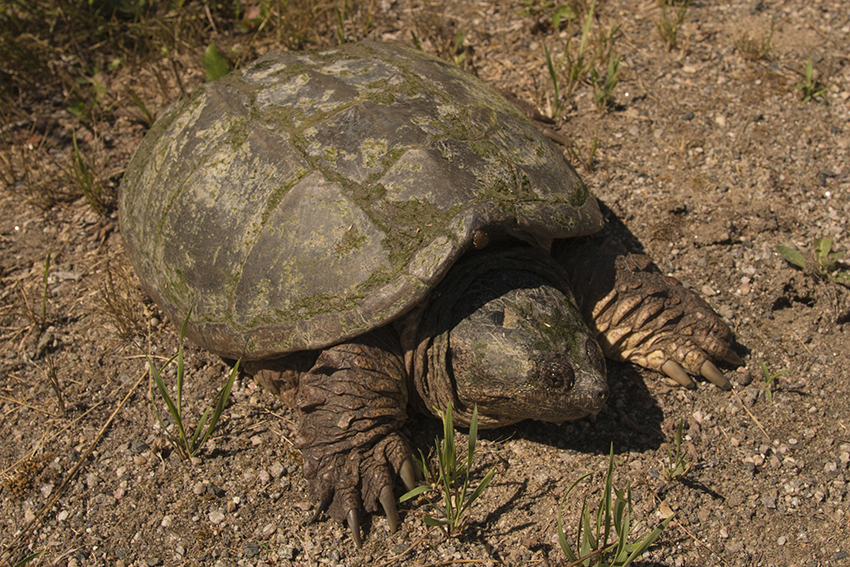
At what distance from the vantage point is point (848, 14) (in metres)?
4.34

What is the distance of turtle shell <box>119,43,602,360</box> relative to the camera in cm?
252

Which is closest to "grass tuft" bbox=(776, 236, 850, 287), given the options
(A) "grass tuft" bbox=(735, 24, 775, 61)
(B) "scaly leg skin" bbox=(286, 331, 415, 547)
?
(A) "grass tuft" bbox=(735, 24, 775, 61)

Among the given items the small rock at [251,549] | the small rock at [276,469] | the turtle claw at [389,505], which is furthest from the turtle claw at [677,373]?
the small rock at [251,549]

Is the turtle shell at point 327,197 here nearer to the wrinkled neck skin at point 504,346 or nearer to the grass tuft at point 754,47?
the wrinkled neck skin at point 504,346

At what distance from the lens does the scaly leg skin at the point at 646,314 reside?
2.96 m

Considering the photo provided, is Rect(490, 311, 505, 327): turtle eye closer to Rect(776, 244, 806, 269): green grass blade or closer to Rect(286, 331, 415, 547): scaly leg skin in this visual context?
Rect(286, 331, 415, 547): scaly leg skin

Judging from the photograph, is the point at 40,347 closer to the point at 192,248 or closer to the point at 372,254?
the point at 192,248

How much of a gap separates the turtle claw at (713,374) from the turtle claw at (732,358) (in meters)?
0.09

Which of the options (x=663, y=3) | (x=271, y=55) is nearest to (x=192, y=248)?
(x=271, y=55)

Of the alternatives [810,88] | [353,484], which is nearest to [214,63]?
[353,484]

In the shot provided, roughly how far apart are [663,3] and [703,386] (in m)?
2.70

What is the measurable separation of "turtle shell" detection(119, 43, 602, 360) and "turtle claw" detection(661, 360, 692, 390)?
0.70 m

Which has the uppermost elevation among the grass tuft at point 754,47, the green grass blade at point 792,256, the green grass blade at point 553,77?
the grass tuft at point 754,47

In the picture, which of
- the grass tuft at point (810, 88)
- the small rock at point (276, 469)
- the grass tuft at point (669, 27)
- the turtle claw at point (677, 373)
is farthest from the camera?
the grass tuft at point (669, 27)
